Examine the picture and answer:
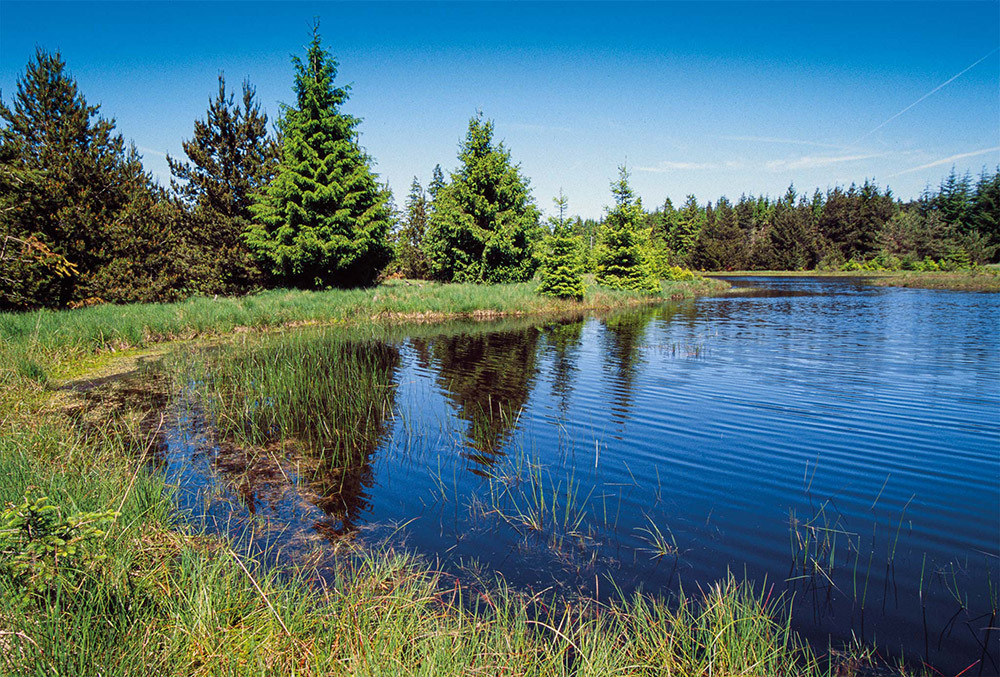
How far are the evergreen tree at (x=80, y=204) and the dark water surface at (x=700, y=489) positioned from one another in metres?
13.7

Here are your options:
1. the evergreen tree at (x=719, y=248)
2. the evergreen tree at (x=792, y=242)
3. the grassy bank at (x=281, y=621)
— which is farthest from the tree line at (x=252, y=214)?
the evergreen tree at (x=792, y=242)

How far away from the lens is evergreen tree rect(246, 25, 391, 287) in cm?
2456

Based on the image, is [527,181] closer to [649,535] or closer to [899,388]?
[899,388]

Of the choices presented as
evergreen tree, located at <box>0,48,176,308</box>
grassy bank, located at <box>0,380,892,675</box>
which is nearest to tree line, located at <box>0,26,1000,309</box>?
evergreen tree, located at <box>0,48,176,308</box>

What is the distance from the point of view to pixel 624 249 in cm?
3734

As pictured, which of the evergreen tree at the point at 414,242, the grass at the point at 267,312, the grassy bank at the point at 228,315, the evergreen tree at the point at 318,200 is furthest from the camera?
the evergreen tree at the point at 414,242

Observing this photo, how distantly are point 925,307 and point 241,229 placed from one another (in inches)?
1428

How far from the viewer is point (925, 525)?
16.8 feet

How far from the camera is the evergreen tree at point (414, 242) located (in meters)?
45.8

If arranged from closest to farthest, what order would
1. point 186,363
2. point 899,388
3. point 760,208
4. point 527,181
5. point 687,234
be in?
point 899,388 → point 186,363 → point 527,181 → point 687,234 → point 760,208

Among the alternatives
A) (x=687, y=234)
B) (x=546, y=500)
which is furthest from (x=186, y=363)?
(x=687, y=234)

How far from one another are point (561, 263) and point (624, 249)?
366 inches

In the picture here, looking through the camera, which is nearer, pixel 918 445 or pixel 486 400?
pixel 918 445

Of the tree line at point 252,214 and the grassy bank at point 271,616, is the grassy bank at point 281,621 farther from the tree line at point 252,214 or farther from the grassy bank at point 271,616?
the tree line at point 252,214
